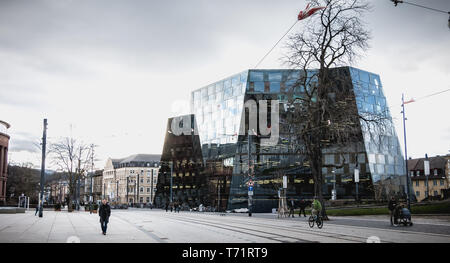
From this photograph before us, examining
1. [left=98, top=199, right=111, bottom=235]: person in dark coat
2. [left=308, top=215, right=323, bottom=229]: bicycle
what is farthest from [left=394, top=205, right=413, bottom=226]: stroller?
[left=98, top=199, right=111, bottom=235]: person in dark coat

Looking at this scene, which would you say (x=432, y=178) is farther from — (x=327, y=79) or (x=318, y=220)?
(x=318, y=220)

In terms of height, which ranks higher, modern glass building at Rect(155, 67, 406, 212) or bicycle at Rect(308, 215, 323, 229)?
modern glass building at Rect(155, 67, 406, 212)

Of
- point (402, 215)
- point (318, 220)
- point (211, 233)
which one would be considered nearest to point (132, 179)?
point (318, 220)

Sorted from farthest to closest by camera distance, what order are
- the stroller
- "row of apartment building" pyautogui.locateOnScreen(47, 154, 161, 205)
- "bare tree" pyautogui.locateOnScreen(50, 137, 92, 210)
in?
1. "row of apartment building" pyautogui.locateOnScreen(47, 154, 161, 205)
2. "bare tree" pyautogui.locateOnScreen(50, 137, 92, 210)
3. the stroller

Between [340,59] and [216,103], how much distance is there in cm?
4356

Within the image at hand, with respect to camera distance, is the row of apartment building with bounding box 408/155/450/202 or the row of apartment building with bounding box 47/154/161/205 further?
the row of apartment building with bounding box 47/154/161/205

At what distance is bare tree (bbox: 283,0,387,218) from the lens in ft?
100

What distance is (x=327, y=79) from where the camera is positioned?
32562 millimetres

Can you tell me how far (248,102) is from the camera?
65.8 m

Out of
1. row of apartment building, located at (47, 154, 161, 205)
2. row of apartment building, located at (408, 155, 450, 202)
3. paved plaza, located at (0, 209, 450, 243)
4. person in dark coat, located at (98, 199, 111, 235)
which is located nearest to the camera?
paved plaza, located at (0, 209, 450, 243)

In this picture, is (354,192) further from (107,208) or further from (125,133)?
(107,208)

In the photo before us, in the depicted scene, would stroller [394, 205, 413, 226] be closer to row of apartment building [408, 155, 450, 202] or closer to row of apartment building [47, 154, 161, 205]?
row of apartment building [408, 155, 450, 202]
